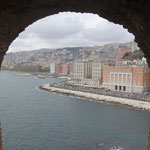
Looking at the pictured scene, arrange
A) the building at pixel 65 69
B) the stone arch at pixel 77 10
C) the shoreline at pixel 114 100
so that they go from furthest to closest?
the building at pixel 65 69
the shoreline at pixel 114 100
the stone arch at pixel 77 10

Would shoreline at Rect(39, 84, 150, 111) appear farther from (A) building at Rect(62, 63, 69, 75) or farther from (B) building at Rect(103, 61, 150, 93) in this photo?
(A) building at Rect(62, 63, 69, 75)

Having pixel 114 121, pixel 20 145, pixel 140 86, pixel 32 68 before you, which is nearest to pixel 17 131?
pixel 20 145

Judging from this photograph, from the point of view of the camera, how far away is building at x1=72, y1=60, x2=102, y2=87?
98.0 ft

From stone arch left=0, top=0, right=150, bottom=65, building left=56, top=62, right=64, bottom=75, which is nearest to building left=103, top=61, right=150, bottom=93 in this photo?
stone arch left=0, top=0, right=150, bottom=65

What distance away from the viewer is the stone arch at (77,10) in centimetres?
169

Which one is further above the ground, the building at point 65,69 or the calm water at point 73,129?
the building at point 65,69

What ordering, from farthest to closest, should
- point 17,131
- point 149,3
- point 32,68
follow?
1. point 32,68
2. point 17,131
3. point 149,3

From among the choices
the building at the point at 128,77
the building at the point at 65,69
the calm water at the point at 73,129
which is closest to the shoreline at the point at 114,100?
the calm water at the point at 73,129

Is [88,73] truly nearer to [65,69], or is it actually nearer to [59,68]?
[65,69]

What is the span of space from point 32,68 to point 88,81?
54976mm

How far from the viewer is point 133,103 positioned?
59.4 ft

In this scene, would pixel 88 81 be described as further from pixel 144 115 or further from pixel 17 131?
pixel 17 131

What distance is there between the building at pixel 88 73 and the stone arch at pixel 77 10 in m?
27.0

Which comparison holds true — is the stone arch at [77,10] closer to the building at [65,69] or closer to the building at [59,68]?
the building at [65,69]
